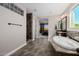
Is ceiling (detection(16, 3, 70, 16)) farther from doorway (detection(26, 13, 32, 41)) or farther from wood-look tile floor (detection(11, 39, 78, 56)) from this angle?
wood-look tile floor (detection(11, 39, 78, 56))

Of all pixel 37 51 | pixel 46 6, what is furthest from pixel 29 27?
pixel 37 51

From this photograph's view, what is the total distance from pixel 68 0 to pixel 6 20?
92.3 inches

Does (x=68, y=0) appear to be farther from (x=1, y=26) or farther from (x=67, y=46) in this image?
(x=1, y=26)

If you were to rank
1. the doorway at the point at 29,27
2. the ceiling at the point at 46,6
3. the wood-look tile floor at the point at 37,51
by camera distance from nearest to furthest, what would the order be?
the wood-look tile floor at the point at 37,51
the ceiling at the point at 46,6
the doorway at the point at 29,27

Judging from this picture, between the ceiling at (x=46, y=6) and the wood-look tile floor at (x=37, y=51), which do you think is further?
the ceiling at (x=46, y=6)

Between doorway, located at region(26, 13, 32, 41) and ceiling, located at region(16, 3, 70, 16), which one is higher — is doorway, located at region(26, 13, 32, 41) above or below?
below

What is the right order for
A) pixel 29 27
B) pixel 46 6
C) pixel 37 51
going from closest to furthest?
pixel 37 51, pixel 46 6, pixel 29 27

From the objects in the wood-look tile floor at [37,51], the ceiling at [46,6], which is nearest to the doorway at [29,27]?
the ceiling at [46,6]

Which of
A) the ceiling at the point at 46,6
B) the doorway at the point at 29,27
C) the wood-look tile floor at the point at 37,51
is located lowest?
the wood-look tile floor at the point at 37,51

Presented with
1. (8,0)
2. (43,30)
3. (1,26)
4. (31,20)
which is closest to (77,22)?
(1,26)

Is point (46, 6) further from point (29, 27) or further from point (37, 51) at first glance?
point (29, 27)

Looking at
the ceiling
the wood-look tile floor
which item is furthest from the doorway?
the wood-look tile floor

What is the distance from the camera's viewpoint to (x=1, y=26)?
3287 millimetres

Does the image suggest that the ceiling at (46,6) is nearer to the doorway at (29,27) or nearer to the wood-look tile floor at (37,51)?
the doorway at (29,27)
